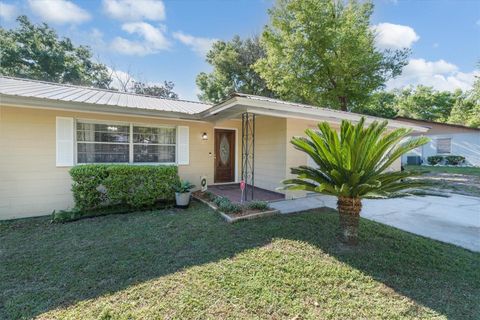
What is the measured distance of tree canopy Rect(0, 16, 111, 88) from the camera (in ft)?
64.1

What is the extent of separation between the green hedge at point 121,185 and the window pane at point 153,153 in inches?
52.6

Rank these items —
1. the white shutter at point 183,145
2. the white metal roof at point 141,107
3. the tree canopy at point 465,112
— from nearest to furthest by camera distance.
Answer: the white metal roof at point 141,107, the white shutter at point 183,145, the tree canopy at point 465,112

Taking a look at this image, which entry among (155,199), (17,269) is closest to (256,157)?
(155,199)

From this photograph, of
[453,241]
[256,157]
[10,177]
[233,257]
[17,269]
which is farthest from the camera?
[256,157]

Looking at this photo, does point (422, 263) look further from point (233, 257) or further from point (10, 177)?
point (10, 177)

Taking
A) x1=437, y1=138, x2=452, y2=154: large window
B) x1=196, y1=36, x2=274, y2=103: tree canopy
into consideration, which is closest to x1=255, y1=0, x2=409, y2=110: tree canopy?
x1=196, y1=36, x2=274, y2=103: tree canopy

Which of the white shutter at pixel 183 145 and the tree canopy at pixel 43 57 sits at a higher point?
the tree canopy at pixel 43 57

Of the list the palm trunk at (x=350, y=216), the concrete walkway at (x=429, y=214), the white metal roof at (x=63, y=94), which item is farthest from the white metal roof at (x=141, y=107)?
the palm trunk at (x=350, y=216)

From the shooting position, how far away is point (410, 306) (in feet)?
7.95

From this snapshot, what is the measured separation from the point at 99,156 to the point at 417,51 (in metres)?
19.4

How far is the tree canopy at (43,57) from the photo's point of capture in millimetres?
19547

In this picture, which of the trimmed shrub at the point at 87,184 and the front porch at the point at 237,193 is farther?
the front porch at the point at 237,193

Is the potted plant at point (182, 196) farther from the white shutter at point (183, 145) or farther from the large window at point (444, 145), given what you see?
the large window at point (444, 145)

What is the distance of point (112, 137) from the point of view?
263 inches
